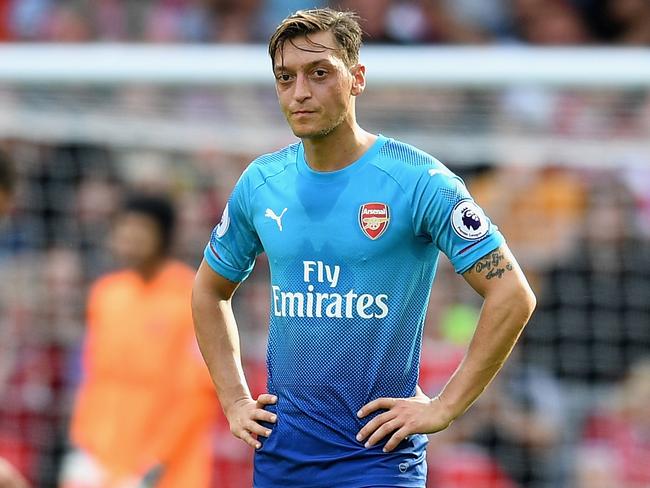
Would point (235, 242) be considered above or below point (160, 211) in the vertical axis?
below

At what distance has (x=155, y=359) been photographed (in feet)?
24.7

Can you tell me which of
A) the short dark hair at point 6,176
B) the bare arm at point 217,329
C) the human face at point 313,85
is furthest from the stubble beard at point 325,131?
the short dark hair at point 6,176

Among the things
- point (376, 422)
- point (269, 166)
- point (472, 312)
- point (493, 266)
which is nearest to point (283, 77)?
point (269, 166)

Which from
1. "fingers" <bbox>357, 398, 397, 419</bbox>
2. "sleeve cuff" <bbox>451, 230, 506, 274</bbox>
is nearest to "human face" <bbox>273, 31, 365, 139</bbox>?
"sleeve cuff" <bbox>451, 230, 506, 274</bbox>

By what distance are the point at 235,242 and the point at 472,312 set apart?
4120 mm

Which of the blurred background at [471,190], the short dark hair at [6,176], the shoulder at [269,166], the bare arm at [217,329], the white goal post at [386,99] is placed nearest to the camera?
the shoulder at [269,166]

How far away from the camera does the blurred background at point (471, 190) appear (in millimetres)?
7871

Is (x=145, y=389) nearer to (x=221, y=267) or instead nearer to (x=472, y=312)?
(x=472, y=312)

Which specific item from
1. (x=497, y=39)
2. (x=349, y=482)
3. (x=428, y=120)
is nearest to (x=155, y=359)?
(x=428, y=120)

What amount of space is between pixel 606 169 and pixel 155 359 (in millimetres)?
3006

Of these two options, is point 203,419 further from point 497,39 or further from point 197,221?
point 497,39

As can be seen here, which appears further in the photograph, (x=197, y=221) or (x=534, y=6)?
(x=534, y=6)

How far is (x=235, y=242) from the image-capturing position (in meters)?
4.51

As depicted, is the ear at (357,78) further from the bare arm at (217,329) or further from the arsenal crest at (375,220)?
the bare arm at (217,329)
